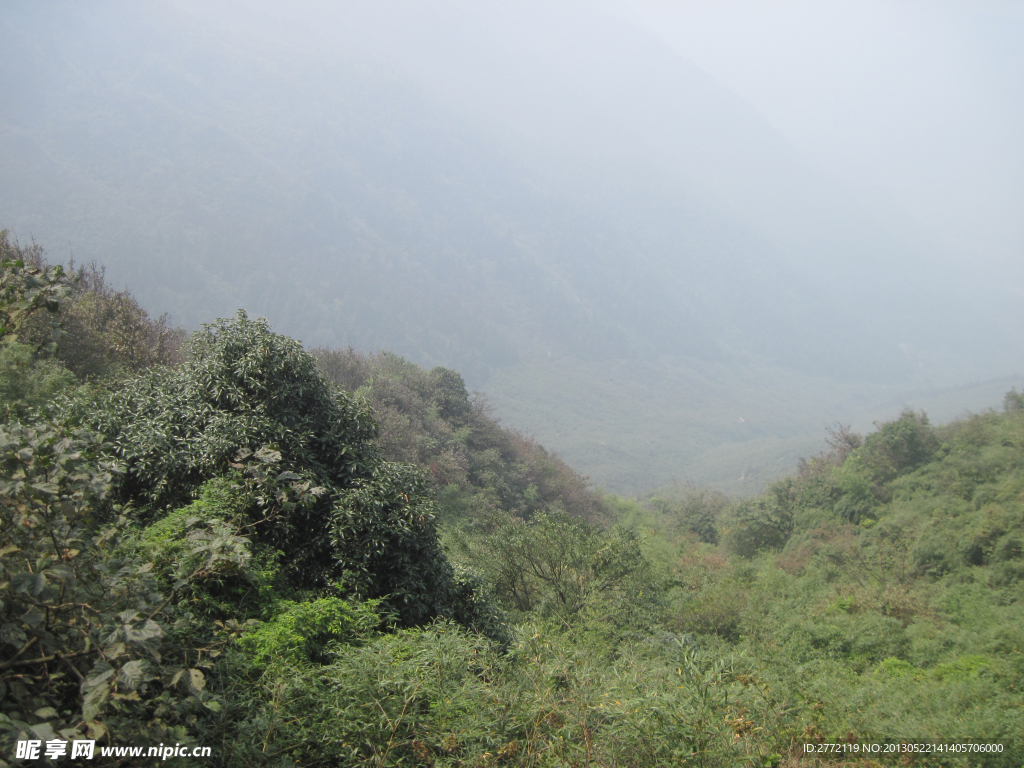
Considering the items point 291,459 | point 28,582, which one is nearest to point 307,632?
point 291,459


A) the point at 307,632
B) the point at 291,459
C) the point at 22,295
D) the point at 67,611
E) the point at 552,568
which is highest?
the point at 22,295

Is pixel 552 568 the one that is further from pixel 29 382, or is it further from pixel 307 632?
pixel 29 382

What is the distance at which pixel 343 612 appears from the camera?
266 inches

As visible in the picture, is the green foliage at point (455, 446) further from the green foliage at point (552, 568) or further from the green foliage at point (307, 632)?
the green foliage at point (307, 632)

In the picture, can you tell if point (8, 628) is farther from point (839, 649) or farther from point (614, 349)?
point (614, 349)

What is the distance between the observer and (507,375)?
14775 centimetres

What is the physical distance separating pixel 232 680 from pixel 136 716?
1.06 metres

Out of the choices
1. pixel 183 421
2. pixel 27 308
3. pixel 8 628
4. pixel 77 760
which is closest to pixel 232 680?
pixel 77 760

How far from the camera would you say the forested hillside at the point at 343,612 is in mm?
3482

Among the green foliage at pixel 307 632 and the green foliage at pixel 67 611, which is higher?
the green foliage at pixel 67 611

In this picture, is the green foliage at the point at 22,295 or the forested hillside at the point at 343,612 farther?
the green foliage at the point at 22,295

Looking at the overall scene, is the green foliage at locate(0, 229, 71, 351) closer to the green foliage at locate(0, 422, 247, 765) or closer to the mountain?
the green foliage at locate(0, 422, 247, 765)

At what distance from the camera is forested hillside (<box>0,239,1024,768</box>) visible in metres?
3.48

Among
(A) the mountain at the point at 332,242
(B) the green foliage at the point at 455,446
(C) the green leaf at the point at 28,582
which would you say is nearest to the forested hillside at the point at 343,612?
(C) the green leaf at the point at 28,582
